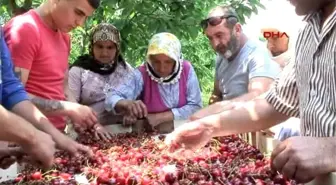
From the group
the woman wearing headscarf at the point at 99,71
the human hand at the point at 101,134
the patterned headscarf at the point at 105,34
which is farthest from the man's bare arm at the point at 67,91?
the human hand at the point at 101,134

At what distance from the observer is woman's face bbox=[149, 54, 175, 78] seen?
4070 mm

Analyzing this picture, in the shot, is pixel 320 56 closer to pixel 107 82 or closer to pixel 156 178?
pixel 156 178

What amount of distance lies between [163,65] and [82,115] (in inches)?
52.0

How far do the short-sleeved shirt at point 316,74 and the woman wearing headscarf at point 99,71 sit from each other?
2.22 m

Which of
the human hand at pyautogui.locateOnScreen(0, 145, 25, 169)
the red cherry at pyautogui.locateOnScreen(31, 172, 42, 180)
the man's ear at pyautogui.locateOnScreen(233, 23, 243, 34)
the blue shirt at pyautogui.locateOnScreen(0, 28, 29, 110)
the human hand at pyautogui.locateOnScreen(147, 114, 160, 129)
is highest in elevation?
the man's ear at pyautogui.locateOnScreen(233, 23, 243, 34)

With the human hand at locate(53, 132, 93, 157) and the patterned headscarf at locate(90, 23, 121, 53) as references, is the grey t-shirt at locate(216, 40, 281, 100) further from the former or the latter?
the human hand at locate(53, 132, 93, 157)

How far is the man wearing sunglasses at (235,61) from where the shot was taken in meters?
3.85

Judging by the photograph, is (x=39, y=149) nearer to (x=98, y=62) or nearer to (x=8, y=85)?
(x=8, y=85)

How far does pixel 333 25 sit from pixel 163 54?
7.77ft

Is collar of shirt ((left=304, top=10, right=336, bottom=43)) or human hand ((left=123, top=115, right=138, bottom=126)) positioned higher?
collar of shirt ((left=304, top=10, right=336, bottom=43))

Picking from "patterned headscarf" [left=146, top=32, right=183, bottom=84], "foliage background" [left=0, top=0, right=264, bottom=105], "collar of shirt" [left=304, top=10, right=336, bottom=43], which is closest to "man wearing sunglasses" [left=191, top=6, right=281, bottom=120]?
"patterned headscarf" [left=146, top=32, right=183, bottom=84]

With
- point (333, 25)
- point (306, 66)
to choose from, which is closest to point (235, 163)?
point (306, 66)

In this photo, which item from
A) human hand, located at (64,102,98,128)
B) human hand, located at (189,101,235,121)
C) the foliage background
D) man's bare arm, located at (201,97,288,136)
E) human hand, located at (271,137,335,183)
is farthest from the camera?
the foliage background

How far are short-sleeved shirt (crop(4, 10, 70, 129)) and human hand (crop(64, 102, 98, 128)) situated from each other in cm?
50
